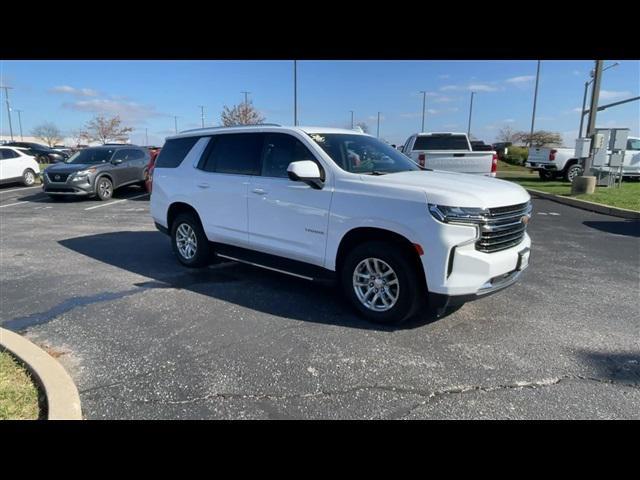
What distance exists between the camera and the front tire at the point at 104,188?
13320 millimetres

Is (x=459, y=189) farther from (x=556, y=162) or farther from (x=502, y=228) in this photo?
(x=556, y=162)

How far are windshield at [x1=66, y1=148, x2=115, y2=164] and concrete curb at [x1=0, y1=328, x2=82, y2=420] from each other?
38.5 ft

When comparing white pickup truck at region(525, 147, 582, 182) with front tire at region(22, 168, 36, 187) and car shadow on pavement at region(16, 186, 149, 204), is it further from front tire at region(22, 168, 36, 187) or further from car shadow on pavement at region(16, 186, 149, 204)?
front tire at region(22, 168, 36, 187)

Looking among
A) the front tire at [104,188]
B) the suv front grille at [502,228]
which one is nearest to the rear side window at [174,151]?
the suv front grille at [502,228]

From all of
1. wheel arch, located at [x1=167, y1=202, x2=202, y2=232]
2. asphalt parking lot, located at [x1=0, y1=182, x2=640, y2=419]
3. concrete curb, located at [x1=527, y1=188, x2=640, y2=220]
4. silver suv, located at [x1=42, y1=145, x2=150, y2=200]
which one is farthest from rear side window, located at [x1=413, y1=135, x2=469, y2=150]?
silver suv, located at [x1=42, y1=145, x2=150, y2=200]

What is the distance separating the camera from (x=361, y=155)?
4699 millimetres

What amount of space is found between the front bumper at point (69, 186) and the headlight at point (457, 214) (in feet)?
41.2

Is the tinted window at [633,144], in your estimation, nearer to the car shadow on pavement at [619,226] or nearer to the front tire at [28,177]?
the car shadow on pavement at [619,226]

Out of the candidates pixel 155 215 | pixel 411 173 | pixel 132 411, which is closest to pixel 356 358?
pixel 132 411

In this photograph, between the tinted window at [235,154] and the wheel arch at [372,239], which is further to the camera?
the tinted window at [235,154]

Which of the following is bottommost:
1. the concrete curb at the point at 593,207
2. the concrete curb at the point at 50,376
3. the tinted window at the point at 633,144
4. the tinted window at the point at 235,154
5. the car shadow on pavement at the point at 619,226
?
the concrete curb at the point at 50,376

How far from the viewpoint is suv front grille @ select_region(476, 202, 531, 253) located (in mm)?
3631
